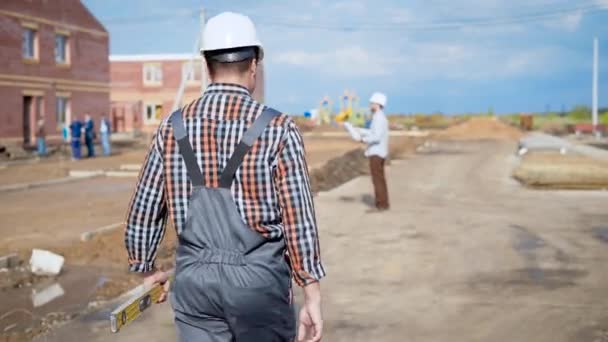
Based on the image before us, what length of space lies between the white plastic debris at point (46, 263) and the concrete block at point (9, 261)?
1.01ft

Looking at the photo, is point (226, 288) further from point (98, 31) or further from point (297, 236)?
point (98, 31)

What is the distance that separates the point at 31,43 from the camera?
1347 inches

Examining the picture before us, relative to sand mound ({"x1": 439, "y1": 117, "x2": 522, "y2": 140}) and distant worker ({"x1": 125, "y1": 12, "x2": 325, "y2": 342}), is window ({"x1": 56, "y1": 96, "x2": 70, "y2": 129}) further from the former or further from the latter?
distant worker ({"x1": 125, "y1": 12, "x2": 325, "y2": 342})

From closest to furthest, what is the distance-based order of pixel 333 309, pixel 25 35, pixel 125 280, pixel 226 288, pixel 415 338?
pixel 226 288
pixel 415 338
pixel 333 309
pixel 125 280
pixel 25 35

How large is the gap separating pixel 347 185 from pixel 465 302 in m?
11.0

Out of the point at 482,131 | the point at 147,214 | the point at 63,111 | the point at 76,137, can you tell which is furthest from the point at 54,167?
the point at 482,131

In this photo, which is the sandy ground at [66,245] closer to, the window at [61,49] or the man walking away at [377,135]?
the man walking away at [377,135]

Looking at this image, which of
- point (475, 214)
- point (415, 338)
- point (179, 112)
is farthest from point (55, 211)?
point (179, 112)

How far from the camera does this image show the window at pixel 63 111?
36.0m

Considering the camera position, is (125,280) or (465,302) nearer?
(465,302)

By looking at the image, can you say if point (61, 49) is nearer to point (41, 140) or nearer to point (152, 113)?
point (41, 140)

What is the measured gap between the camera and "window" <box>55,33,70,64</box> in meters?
36.1

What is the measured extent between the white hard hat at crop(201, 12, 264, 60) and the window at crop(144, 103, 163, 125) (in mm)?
55640

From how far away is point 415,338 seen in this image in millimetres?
5684
